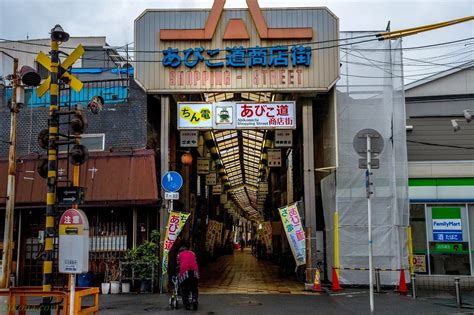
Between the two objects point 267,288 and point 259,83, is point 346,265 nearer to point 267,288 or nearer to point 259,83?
point 267,288

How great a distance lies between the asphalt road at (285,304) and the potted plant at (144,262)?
682 mm

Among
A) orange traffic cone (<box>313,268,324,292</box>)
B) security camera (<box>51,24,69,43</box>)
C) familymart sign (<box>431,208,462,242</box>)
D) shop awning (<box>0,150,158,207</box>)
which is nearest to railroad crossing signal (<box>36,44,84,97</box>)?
security camera (<box>51,24,69,43</box>)

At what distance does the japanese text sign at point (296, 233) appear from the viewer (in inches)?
688

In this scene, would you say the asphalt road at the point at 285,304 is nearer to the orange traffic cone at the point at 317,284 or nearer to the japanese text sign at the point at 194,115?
the orange traffic cone at the point at 317,284

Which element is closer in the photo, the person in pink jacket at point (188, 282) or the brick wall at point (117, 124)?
the person in pink jacket at point (188, 282)

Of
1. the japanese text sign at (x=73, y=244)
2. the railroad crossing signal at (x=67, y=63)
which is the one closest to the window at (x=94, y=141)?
the railroad crossing signal at (x=67, y=63)

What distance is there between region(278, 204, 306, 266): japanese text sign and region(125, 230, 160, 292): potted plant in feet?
15.0

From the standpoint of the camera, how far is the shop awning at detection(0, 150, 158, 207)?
17.4 m

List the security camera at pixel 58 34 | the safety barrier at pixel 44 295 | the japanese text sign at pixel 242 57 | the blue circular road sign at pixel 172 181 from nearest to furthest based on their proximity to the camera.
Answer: the safety barrier at pixel 44 295 → the security camera at pixel 58 34 → the blue circular road sign at pixel 172 181 → the japanese text sign at pixel 242 57

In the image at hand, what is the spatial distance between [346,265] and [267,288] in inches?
117

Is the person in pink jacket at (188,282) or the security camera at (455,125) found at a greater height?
the security camera at (455,125)

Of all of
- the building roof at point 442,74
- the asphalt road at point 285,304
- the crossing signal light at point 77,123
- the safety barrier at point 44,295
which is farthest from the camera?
the building roof at point 442,74

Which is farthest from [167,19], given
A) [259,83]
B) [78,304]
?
[78,304]

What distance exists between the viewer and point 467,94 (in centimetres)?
2075
